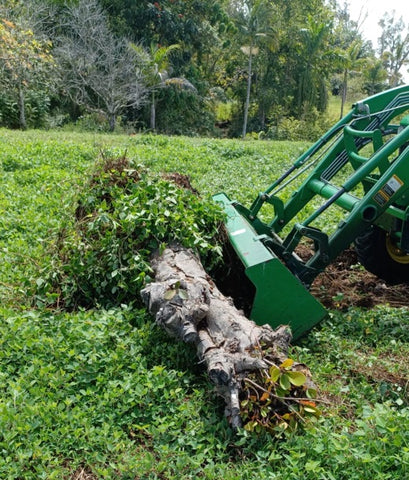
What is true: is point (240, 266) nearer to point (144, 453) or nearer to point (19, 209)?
point (144, 453)

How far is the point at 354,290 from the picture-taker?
5.32 meters

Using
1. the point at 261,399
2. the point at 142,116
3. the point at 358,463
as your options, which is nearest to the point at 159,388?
the point at 261,399

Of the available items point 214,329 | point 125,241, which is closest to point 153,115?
point 125,241

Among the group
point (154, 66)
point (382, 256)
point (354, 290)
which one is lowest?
point (154, 66)

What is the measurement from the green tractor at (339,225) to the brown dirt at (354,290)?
15 centimetres

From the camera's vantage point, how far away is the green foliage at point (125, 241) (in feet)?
14.9

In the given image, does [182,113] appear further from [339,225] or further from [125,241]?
[339,225]

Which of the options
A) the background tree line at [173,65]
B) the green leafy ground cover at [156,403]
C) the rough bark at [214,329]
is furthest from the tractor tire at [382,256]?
the background tree line at [173,65]

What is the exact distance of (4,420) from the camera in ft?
9.98

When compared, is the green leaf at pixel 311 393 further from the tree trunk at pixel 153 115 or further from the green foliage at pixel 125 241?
the tree trunk at pixel 153 115

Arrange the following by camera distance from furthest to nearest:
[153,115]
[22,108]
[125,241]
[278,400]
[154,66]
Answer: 1. [153,115]
2. [154,66]
3. [22,108]
4. [125,241]
5. [278,400]

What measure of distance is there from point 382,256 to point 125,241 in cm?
251

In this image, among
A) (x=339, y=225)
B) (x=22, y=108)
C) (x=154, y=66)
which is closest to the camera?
(x=339, y=225)

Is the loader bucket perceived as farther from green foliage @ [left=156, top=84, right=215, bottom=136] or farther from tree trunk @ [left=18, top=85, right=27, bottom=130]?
green foliage @ [left=156, top=84, right=215, bottom=136]
